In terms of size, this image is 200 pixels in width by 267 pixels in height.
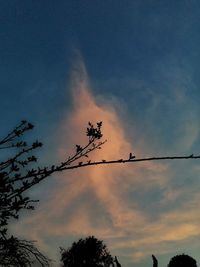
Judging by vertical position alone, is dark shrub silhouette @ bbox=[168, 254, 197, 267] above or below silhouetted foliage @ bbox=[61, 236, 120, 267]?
below

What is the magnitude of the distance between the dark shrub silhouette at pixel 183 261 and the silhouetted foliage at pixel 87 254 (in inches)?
1956

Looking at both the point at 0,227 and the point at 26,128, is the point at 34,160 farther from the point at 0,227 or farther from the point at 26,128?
the point at 0,227

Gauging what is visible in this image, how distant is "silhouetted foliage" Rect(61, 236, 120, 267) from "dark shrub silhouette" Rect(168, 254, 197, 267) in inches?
1956

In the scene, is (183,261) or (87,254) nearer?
(183,261)

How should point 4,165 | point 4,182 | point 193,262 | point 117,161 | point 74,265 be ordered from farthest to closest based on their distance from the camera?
point 74,265 → point 193,262 → point 4,165 → point 4,182 → point 117,161

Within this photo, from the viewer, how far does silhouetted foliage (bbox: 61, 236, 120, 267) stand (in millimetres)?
76562

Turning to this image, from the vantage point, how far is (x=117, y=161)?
4840mm

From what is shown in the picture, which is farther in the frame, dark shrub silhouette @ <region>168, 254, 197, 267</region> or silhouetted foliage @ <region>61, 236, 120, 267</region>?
silhouetted foliage @ <region>61, 236, 120, 267</region>

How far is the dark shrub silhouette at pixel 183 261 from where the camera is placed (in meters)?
27.1

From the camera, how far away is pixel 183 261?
27.2 meters

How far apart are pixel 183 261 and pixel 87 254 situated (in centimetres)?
5306

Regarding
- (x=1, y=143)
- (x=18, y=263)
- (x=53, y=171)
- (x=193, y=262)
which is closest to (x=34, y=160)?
(x=1, y=143)

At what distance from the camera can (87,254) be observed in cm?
7781

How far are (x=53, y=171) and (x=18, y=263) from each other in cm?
213
